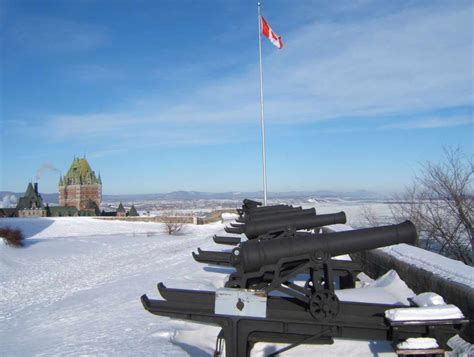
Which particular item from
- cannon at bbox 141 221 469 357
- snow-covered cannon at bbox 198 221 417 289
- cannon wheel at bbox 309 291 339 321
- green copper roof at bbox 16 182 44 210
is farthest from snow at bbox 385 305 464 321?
green copper roof at bbox 16 182 44 210

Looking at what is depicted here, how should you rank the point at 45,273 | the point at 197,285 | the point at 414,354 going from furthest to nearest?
1. the point at 45,273
2. the point at 197,285
3. the point at 414,354

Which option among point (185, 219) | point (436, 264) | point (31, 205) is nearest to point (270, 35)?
point (436, 264)

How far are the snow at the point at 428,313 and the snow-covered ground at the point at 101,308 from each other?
1079 mm

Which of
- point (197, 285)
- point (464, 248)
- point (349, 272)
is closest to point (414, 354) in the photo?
point (349, 272)

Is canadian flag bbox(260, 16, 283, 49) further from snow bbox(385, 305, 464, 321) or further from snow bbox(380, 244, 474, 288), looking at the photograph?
snow bbox(385, 305, 464, 321)

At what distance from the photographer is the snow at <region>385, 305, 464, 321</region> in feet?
9.57

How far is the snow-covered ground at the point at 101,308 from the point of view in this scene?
484 centimetres

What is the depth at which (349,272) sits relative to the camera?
5.70 metres

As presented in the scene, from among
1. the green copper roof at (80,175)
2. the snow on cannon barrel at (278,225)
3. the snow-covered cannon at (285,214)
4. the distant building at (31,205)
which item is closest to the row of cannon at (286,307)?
the snow on cannon barrel at (278,225)

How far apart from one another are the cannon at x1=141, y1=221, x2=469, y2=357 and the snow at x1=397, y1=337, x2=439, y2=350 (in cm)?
Answer: 8

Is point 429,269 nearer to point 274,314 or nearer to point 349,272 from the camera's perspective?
point 349,272

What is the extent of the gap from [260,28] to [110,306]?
43.8 ft

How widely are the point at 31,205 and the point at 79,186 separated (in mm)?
27809

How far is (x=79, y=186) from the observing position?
90.2m
